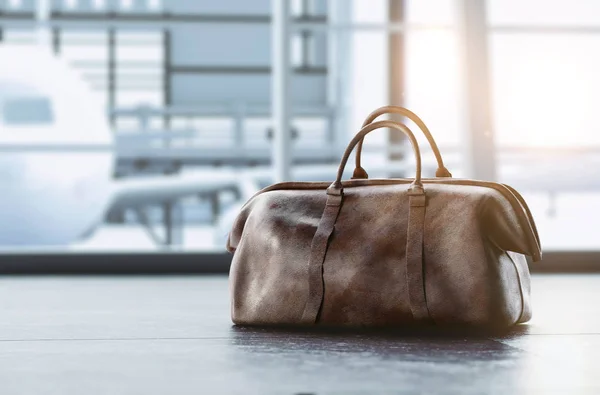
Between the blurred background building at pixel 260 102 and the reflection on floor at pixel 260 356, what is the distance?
1448mm

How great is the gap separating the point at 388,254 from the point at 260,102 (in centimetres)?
593

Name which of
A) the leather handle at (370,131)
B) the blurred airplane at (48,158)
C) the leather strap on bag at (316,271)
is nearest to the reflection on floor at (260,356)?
the leather strap on bag at (316,271)

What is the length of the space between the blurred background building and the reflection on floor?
1.45m

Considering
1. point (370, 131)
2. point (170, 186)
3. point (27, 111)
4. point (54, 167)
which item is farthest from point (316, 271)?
point (170, 186)

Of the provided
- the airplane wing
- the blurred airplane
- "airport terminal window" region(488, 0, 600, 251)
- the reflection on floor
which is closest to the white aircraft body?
the blurred airplane

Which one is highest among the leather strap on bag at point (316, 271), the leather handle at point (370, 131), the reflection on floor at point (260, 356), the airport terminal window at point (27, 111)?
the airport terminal window at point (27, 111)

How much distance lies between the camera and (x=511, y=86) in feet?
11.2

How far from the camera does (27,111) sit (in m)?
4.84

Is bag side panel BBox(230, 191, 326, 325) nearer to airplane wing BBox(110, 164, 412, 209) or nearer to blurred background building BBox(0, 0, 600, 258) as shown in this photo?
blurred background building BBox(0, 0, 600, 258)

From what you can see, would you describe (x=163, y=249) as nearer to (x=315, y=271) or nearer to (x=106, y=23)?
(x=106, y=23)

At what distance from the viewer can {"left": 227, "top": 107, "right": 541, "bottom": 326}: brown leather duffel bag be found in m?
1.25

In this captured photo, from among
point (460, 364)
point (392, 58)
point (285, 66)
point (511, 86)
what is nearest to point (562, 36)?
point (511, 86)

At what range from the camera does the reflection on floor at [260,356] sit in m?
0.90

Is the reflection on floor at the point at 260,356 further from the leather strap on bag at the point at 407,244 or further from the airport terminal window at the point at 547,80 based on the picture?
the airport terminal window at the point at 547,80
